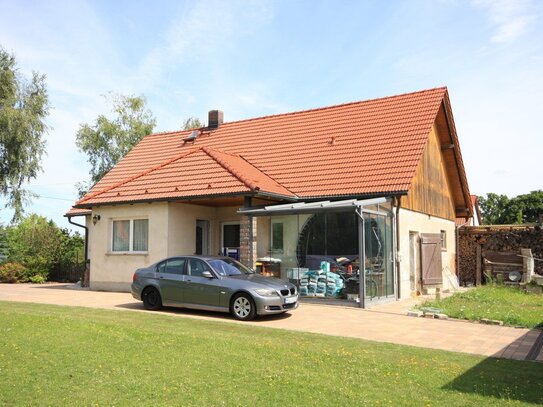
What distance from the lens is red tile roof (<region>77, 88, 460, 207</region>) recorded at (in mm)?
16625

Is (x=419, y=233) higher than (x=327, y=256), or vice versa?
(x=419, y=233)

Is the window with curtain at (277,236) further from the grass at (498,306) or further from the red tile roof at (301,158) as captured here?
the grass at (498,306)

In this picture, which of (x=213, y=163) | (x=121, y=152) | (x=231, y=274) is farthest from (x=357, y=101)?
(x=121, y=152)

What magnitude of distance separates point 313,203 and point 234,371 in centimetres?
918

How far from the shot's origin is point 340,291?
1487 centimetres

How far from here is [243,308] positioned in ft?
38.3

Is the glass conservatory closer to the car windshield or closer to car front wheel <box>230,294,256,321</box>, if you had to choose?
the car windshield

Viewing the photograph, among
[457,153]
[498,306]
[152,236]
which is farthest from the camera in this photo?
[457,153]

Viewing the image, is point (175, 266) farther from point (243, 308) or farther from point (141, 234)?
point (141, 234)

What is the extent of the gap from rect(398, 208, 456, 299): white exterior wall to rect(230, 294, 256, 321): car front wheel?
640 cm

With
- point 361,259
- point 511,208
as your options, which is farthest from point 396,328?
point 511,208

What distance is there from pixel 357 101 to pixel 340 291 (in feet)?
34.3

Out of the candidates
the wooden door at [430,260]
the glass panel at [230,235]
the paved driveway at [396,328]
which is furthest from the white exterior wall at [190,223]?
the wooden door at [430,260]

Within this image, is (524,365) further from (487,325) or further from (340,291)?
(340,291)
